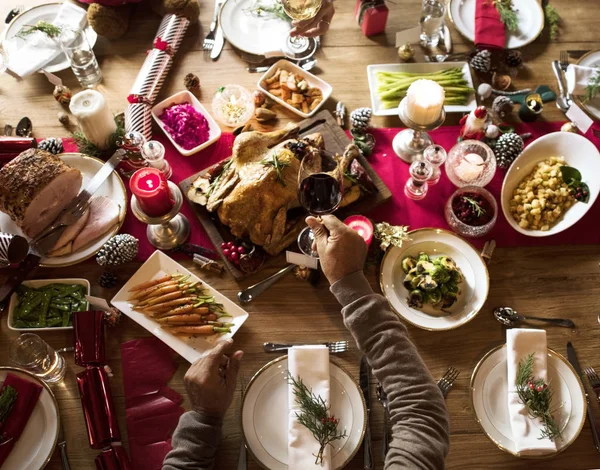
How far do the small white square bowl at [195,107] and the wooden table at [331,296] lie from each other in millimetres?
114

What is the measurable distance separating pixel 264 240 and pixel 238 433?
2.22 ft

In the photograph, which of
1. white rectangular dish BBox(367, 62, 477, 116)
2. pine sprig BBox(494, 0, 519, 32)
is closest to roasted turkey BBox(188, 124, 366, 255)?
white rectangular dish BBox(367, 62, 477, 116)

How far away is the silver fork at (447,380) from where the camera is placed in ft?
5.57

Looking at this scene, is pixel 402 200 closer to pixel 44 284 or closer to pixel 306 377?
pixel 306 377

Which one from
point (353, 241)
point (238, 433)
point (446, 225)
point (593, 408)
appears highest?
point (353, 241)

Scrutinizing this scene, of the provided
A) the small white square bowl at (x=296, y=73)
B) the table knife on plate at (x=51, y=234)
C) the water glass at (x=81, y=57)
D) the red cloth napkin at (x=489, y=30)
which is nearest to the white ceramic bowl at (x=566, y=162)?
the red cloth napkin at (x=489, y=30)

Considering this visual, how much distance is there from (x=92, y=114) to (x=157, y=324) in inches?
33.3

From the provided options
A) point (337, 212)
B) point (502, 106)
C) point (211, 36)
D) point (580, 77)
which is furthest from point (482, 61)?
point (211, 36)

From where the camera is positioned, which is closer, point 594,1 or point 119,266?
point 119,266

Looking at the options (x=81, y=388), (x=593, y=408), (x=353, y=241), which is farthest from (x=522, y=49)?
(x=81, y=388)

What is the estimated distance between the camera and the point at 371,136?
213cm

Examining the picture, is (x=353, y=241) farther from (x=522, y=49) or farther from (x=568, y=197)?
(x=522, y=49)

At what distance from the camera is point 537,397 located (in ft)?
5.22

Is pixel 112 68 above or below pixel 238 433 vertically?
above
